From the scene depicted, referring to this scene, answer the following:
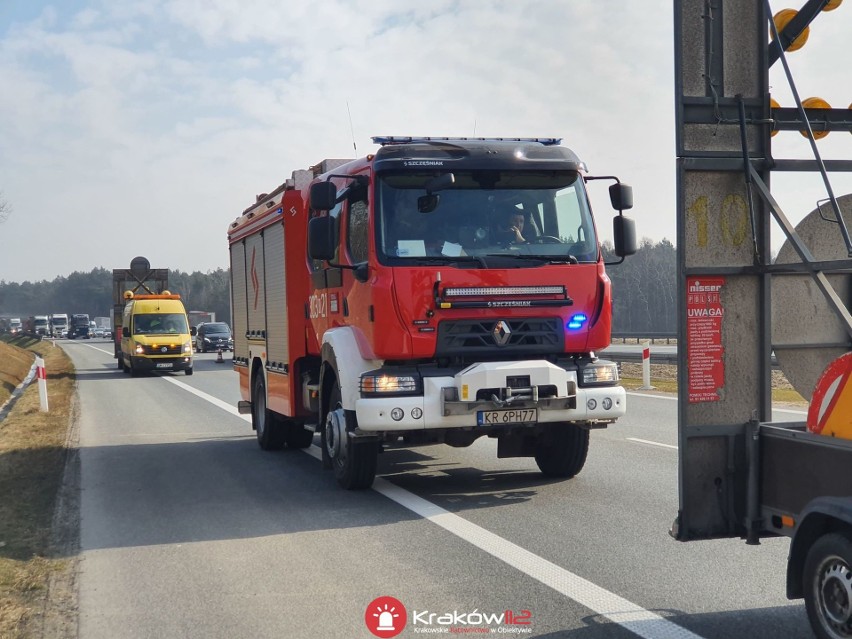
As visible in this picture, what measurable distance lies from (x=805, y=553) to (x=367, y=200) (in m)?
5.45

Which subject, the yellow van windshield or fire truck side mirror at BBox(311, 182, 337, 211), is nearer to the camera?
fire truck side mirror at BBox(311, 182, 337, 211)

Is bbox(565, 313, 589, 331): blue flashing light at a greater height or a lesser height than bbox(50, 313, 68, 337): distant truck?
greater

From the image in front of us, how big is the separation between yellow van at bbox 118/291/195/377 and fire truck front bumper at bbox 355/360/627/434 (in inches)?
992

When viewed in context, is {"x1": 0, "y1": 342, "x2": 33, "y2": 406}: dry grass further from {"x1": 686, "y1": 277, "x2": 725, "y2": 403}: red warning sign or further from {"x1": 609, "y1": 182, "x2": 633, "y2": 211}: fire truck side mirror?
{"x1": 686, "y1": 277, "x2": 725, "y2": 403}: red warning sign

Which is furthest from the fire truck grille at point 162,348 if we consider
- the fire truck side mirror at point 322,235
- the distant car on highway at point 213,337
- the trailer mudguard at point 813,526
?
the trailer mudguard at point 813,526

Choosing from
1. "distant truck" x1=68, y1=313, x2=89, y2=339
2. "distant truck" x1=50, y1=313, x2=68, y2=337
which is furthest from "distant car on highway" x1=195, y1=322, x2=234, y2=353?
"distant truck" x1=50, y1=313, x2=68, y2=337

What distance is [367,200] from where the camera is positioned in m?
8.87

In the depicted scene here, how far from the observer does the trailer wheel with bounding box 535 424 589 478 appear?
31.4 ft

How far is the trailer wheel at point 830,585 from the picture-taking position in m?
4.02

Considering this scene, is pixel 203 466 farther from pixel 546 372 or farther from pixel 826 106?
pixel 826 106

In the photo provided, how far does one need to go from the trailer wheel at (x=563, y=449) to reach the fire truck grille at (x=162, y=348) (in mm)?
24453

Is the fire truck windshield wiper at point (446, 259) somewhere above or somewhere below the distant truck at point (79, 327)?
above

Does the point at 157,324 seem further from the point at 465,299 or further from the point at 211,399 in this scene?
the point at 465,299

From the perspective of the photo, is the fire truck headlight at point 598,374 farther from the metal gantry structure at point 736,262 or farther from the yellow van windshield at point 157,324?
the yellow van windshield at point 157,324
